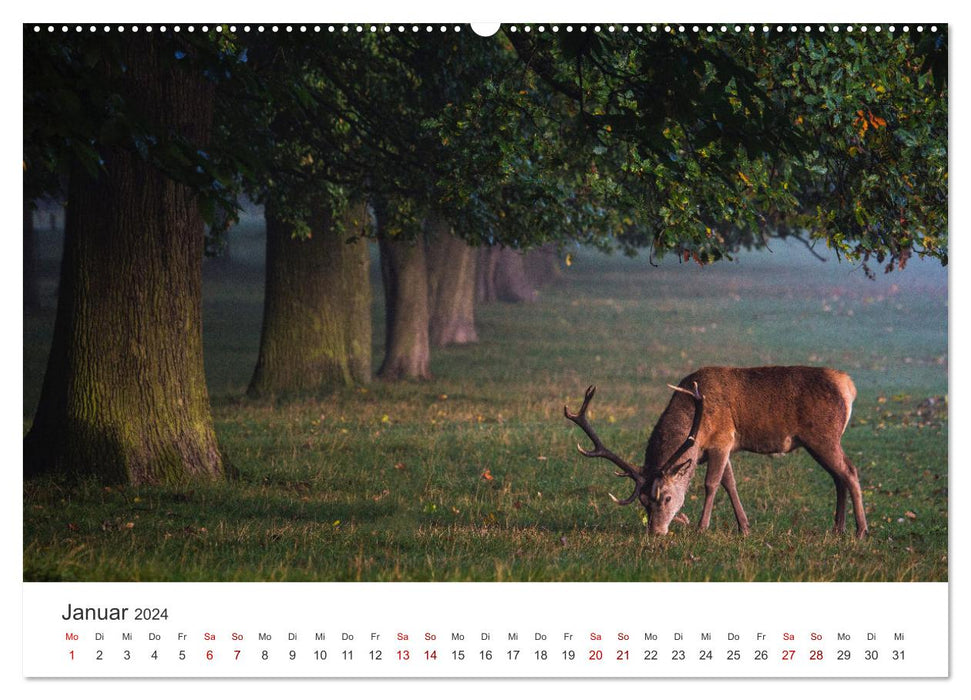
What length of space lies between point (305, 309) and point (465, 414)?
3.09 metres

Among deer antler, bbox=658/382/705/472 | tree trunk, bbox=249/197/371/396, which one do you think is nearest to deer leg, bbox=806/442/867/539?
deer antler, bbox=658/382/705/472

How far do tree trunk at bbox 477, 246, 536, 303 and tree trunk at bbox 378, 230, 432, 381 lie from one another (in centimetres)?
1476

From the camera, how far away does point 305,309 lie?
1944 centimetres

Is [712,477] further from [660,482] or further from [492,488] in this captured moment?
[492,488]

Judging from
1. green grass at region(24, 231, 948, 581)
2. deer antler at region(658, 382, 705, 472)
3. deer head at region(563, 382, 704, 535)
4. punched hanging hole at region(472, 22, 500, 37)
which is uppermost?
punched hanging hole at region(472, 22, 500, 37)

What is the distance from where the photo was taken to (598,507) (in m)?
11.8

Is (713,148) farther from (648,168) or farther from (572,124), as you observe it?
(572,124)

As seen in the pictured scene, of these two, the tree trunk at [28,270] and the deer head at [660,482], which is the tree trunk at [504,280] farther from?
the deer head at [660,482]

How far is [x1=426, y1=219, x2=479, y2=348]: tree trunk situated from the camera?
28.1 m

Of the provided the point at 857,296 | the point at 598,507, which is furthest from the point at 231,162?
the point at 857,296

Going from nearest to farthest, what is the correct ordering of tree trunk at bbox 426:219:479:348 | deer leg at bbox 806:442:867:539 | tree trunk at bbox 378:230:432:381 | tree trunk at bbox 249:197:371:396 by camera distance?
deer leg at bbox 806:442:867:539 < tree trunk at bbox 249:197:371:396 < tree trunk at bbox 378:230:432:381 < tree trunk at bbox 426:219:479:348

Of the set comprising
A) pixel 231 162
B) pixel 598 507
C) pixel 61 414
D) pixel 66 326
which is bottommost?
pixel 598 507

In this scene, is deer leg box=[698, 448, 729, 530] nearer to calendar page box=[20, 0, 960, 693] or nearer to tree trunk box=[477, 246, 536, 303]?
calendar page box=[20, 0, 960, 693]
